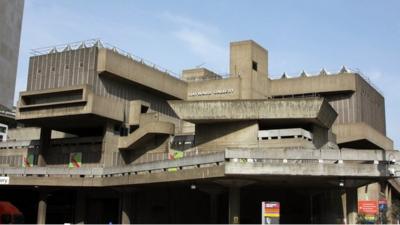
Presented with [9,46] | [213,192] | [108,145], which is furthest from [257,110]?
[9,46]

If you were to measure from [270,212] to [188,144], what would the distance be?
27.0m

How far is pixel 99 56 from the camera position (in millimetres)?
57531

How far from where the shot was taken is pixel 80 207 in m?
56.7

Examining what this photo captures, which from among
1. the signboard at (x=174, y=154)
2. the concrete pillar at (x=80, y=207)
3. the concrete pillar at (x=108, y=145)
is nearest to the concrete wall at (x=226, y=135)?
the signboard at (x=174, y=154)

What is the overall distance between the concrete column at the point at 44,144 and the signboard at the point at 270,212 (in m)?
Result: 40.9

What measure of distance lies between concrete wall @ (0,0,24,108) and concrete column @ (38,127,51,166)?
50.2m

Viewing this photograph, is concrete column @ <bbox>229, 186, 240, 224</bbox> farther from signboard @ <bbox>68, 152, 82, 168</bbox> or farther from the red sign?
signboard @ <bbox>68, 152, 82, 168</bbox>

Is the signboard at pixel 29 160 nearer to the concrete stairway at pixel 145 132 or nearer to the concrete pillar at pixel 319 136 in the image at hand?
the concrete stairway at pixel 145 132

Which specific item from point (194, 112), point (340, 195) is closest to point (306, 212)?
point (340, 195)

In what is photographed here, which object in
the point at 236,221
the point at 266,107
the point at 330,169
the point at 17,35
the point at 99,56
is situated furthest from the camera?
the point at 17,35

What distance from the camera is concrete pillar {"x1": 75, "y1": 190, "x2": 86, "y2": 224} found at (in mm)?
56125

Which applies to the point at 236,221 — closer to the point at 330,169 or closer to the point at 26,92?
the point at 330,169

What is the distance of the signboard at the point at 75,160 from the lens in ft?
200

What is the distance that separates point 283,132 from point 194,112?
28.3ft
